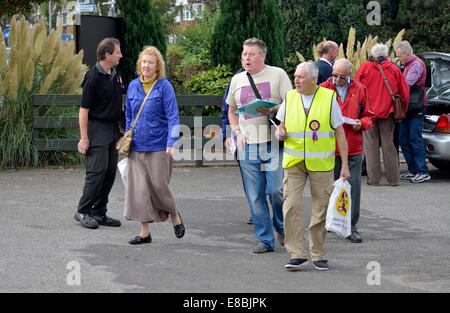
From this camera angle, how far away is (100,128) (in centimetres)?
844

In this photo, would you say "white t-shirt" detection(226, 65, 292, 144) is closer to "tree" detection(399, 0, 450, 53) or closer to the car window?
the car window

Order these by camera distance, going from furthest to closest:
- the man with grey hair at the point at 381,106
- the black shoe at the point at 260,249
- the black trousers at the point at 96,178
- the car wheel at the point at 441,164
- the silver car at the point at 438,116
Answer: the car wheel at the point at 441,164 < the silver car at the point at 438,116 < the man with grey hair at the point at 381,106 < the black trousers at the point at 96,178 < the black shoe at the point at 260,249

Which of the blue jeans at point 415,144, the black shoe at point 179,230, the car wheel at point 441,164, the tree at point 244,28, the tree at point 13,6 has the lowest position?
the car wheel at point 441,164

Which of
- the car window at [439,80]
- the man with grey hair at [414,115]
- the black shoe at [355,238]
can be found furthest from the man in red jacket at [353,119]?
the car window at [439,80]

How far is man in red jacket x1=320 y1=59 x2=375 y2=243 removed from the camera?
25.8ft

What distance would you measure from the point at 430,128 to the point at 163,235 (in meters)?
5.56

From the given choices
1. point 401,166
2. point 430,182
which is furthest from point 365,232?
point 401,166

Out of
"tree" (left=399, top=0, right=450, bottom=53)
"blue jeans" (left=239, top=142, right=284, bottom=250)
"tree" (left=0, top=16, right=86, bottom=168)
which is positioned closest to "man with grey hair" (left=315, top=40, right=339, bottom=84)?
"blue jeans" (left=239, top=142, right=284, bottom=250)

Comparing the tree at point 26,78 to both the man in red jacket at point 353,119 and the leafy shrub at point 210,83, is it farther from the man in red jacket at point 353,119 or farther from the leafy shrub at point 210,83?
the man in red jacket at point 353,119

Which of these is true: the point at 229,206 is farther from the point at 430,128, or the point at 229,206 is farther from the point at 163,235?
the point at 430,128

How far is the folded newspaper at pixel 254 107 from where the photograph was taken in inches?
277

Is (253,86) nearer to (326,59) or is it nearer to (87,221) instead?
(87,221)

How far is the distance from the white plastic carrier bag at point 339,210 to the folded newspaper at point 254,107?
95cm

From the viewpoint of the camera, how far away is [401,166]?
13.5 metres
